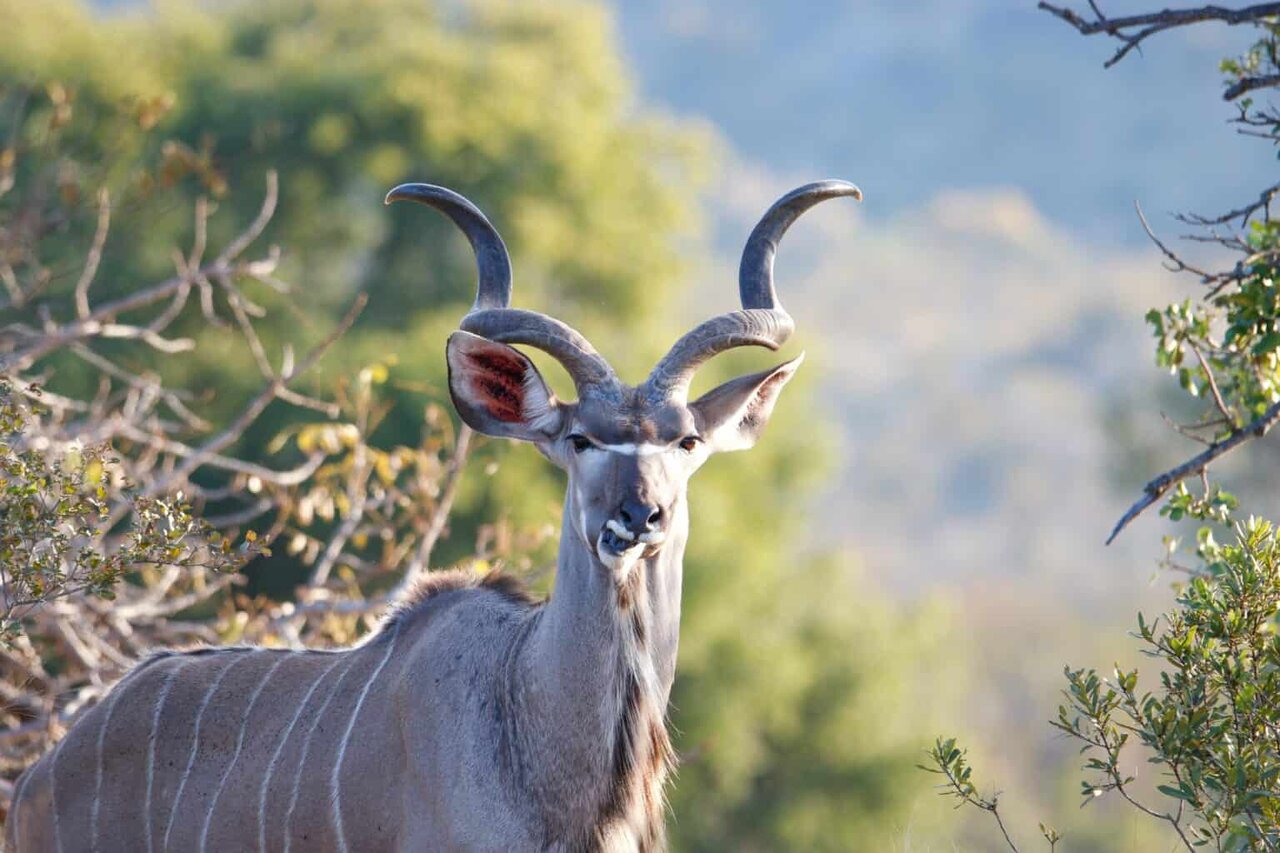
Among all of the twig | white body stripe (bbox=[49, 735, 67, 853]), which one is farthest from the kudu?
the twig

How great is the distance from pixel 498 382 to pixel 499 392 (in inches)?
1.2

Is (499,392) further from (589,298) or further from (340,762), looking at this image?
(589,298)

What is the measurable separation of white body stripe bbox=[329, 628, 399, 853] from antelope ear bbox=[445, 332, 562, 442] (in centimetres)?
63

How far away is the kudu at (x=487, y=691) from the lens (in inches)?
141

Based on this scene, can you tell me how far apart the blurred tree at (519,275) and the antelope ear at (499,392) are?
9461 mm

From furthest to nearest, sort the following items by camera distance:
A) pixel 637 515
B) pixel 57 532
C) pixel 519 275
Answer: pixel 519 275, pixel 57 532, pixel 637 515

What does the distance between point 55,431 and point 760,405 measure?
2536 millimetres

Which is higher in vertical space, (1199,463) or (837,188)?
(837,188)

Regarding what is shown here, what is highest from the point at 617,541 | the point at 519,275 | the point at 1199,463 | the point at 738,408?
the point at 519,275

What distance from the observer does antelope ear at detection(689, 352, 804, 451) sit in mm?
3871

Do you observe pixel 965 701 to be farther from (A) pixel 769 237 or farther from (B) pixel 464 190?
(A) pixel 769 237

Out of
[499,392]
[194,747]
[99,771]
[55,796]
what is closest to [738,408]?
[499,392]

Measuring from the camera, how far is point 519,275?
17.0 metres

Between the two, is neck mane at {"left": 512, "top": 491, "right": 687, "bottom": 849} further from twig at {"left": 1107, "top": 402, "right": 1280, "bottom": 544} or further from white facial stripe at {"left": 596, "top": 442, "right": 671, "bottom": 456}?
twig at {"left": 1107, "top": 402, "right": 1280, "bottom": 544}
